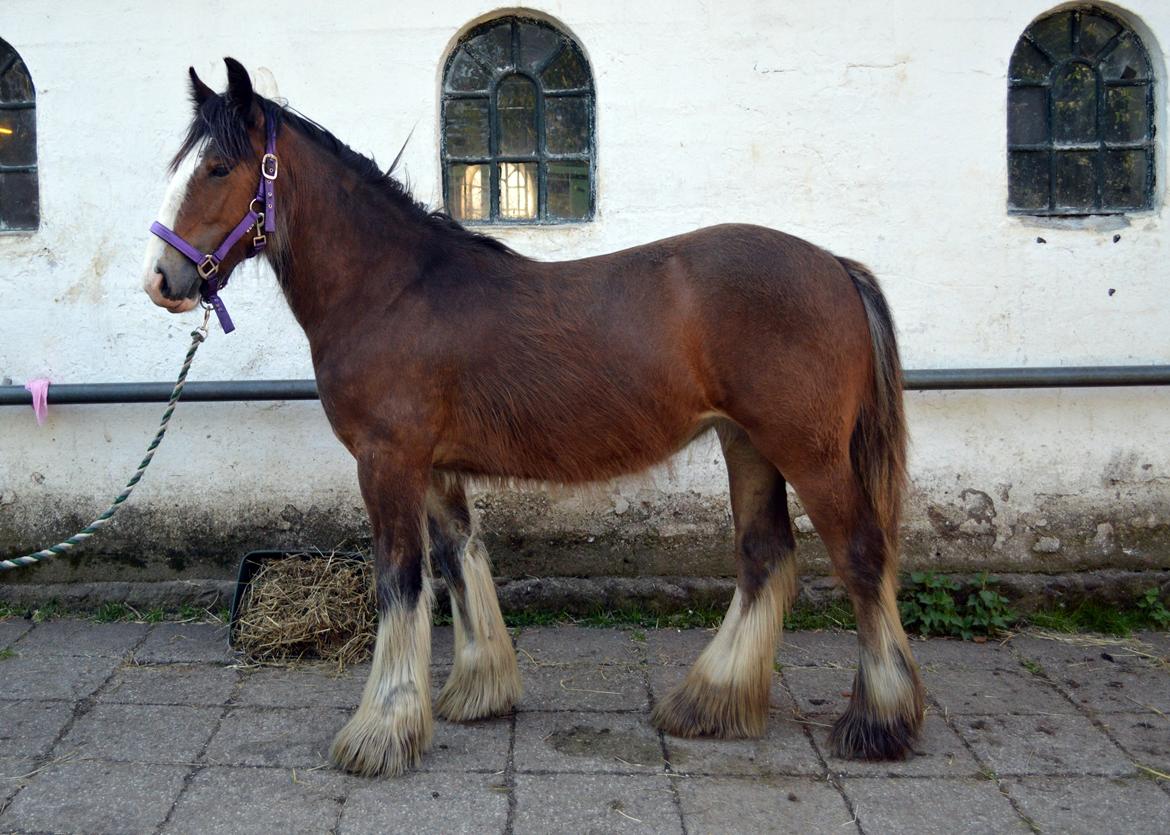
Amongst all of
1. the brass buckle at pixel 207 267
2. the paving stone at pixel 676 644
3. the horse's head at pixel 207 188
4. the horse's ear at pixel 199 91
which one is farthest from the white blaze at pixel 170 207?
the paving stone at pixel 676 644

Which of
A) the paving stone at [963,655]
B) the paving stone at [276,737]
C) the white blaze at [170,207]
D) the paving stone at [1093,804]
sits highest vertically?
the white blaze at [170,207]

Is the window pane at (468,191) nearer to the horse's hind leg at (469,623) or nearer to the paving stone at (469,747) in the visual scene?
the horse's hind leg at (469,623)

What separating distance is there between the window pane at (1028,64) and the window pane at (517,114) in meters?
2.40

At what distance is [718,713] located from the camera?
137 inches

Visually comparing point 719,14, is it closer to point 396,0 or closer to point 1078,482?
point 396,0

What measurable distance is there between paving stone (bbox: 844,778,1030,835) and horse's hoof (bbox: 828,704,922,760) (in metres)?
0.13

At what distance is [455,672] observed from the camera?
12.2ft

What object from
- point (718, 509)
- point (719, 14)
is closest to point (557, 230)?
point (719, 14)

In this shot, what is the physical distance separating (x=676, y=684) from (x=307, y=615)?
5.49ft

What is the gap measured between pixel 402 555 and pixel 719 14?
9.93 feet

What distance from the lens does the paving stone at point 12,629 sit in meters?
4.45

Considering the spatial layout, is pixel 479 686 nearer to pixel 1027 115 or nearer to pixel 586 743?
pixel 586 743

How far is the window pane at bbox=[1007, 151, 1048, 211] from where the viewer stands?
4.75 metres

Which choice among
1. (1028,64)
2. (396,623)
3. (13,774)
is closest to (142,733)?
(13,774)
